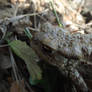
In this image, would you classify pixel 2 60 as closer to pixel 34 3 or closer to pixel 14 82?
pixel 14 82

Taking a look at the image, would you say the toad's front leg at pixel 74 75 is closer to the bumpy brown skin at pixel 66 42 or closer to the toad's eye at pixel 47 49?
the bumpy brown skin at pixel 66 42

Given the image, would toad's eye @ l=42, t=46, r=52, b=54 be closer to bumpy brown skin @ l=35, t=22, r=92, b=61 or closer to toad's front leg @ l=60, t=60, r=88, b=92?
bumpy brown skin @ l=35, t=22, r=92, b=61

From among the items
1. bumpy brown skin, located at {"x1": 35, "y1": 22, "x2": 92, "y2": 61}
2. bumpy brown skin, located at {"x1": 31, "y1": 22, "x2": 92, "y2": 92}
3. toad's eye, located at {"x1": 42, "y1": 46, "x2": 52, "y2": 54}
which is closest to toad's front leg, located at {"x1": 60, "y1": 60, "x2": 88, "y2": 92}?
bumpy brown skin, located at {"x1": 31, "y1": 22, "x2": 92, "y2": 92}

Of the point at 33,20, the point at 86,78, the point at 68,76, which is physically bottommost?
the point at 86,78

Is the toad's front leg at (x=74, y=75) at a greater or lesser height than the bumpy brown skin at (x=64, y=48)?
lesser

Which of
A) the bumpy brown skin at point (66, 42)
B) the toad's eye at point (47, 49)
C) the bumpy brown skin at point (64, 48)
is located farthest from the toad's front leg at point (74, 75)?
the toad's eye at point (47, 49)

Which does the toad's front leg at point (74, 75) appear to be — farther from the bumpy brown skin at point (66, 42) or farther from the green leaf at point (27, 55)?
the green leaf at point (27, 55)

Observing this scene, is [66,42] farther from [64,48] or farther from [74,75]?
[74,75]

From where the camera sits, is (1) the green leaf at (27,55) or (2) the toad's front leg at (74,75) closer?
(1) the green leaf at (27,55)

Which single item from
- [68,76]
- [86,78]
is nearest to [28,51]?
[68,76]
